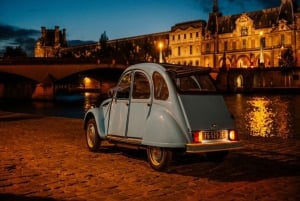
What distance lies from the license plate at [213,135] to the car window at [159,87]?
3.22 ft

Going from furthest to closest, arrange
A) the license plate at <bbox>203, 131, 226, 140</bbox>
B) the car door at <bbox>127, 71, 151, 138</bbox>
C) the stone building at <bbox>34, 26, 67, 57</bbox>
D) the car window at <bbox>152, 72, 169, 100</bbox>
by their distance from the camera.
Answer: the stone building at <bbox>34, 26, 67, 57</bbox> → the car door at <bbox>127, 71, 151, 138</bbox> → the car window at <bbox>152, 72, 169, 100</bbox> → the license plate at <bbox>203, 131, 226, 140</bbox>

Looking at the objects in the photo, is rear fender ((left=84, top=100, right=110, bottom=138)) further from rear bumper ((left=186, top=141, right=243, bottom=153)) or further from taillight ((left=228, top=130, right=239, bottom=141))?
taillight ((left=228, top=130, right=239, bottom=141))

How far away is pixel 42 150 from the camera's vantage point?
10.8m

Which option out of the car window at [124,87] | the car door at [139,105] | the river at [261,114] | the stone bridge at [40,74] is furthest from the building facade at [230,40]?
the car door at [139,105]

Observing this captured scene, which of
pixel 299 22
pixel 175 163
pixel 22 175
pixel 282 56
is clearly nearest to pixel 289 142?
pixel 175 163

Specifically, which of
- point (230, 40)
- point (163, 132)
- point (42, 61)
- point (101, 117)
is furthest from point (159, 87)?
point (230, 40)

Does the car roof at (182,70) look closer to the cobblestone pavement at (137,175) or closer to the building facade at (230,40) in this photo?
the cobblestone pavement at (137,175)

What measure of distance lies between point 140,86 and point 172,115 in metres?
1.29

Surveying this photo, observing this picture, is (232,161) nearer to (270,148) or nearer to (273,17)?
(270,148)

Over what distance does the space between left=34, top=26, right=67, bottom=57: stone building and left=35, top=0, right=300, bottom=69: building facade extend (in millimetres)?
27510

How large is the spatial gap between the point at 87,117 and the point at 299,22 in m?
80.3

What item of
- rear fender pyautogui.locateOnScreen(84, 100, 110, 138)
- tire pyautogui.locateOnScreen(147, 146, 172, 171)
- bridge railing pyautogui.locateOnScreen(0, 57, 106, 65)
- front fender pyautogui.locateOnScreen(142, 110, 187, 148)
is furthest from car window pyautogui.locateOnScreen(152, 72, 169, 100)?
bridge railing pyautogui.locateOnScreen(0, 57, 106, 65)

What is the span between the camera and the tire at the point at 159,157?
26.0ft

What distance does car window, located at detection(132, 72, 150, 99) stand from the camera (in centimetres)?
862
